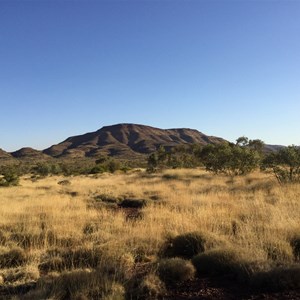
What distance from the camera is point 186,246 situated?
295 inches

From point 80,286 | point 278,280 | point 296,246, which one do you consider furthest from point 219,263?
point 80,286

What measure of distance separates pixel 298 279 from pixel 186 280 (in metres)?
1.70

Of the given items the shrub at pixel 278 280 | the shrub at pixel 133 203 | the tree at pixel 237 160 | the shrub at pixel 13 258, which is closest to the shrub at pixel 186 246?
the shrub at pixel 278 280

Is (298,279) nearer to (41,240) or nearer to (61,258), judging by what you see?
(61,258)

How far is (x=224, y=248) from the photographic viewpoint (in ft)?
21.4

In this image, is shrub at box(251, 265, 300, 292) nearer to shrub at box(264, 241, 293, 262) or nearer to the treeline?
shrub at box(264, 241, 293, 262)

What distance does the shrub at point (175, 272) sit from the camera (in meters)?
5.85

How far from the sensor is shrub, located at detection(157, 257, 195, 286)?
19.2ft

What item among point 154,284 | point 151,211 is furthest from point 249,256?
point 151,211

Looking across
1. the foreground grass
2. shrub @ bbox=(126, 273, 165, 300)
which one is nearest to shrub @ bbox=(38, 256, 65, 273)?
the foreground grass

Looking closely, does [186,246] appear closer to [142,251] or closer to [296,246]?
[142,251]

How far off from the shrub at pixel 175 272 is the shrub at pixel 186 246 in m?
1.26

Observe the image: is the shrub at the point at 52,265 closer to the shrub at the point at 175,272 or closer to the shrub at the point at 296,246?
the shrub at the point at 175,272

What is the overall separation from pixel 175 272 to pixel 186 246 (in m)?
1.61
